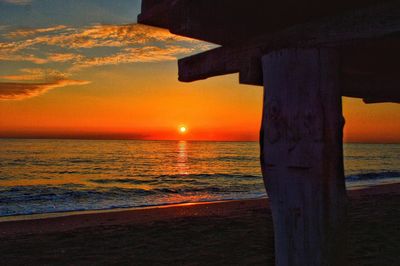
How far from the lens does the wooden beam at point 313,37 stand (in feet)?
6.62

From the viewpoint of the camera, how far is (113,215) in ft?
39.2

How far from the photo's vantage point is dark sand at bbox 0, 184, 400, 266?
6418 millimetres

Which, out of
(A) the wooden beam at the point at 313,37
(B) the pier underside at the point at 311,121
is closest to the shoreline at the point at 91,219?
(A) the wooden beam at the point at 313,37

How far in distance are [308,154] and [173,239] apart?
6.31 metres

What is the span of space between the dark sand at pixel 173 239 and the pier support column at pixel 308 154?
402cm

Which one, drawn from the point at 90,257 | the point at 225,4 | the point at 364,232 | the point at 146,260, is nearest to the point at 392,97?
the point at 225,4

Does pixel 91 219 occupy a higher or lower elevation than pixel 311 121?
lower

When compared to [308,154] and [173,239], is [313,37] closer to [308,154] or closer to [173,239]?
[308,154]

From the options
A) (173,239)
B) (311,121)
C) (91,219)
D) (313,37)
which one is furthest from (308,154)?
(91,219)

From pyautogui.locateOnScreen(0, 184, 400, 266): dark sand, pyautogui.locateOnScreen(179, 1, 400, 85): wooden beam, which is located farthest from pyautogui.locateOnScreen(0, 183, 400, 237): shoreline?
pyautogui.locateOnScreen(179, 1, 400, 85): wooden beam

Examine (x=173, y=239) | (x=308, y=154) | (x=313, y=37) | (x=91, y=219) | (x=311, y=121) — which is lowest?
(x=91, y=219)

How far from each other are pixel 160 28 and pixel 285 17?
1026 millimetres

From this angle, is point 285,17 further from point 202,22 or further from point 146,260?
point 146,260

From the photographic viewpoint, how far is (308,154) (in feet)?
6.96
